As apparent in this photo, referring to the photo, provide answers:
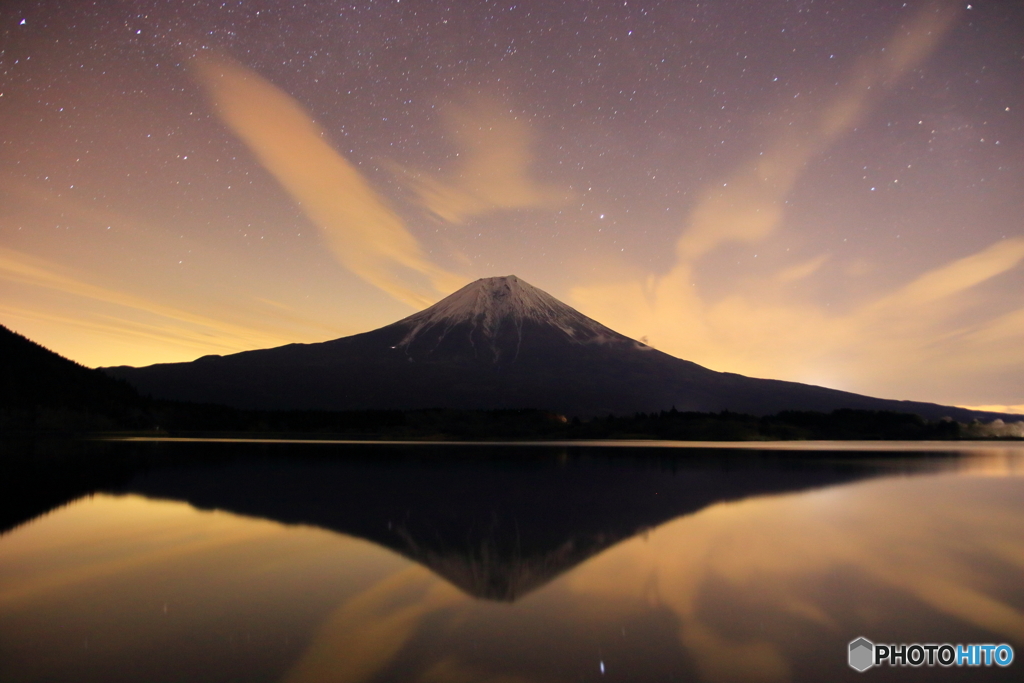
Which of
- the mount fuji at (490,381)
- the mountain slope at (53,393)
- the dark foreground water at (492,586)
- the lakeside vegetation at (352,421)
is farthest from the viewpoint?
the mount fuji at (490,381)

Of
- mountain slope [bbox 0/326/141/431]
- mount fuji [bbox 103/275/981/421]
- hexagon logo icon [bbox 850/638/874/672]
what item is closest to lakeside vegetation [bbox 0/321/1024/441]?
mountain slope [bbox 0/326/141/431]

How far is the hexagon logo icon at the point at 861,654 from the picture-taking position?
5.70 m

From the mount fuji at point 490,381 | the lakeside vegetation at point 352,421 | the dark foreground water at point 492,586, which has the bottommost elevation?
the dark foreground water at point 492,586

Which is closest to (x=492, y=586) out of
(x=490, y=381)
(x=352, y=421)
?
(x=352, y=421)

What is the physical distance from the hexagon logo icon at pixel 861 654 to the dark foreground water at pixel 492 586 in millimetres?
127

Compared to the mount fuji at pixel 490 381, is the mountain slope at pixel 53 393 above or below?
below

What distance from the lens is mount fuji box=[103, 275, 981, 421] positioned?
157000mm

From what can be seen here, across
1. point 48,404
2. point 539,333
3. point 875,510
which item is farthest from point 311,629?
point 539,333

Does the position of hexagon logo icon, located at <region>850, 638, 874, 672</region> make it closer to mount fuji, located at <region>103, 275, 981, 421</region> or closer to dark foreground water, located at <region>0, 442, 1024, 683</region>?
dark foreground water, located at <region>0, 442, 1024, 683</region>

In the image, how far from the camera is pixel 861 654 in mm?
5969

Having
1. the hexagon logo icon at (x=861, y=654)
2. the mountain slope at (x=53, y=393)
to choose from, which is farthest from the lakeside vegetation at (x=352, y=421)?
the hexagon logo icon at (x=861, y=654)

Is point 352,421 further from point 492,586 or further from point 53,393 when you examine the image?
point 492,586

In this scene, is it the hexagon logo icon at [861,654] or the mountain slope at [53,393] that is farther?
the mountain slope at [53,393]

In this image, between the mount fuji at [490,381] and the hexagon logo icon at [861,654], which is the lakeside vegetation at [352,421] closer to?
the mount fuji at [490,381]
